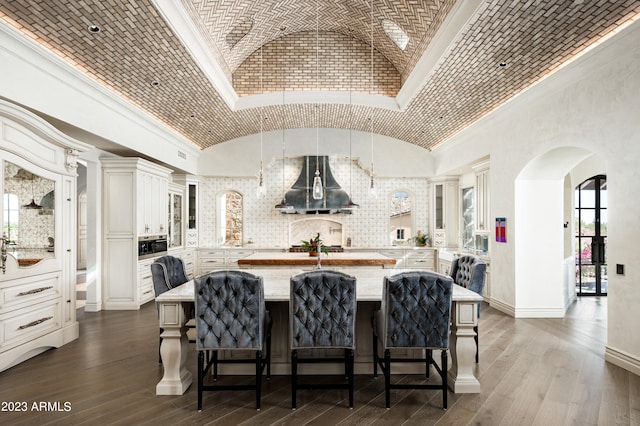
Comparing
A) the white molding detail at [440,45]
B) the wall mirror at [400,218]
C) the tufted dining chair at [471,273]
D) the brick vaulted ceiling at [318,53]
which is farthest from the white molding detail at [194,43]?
the wall mirror at [400,218]

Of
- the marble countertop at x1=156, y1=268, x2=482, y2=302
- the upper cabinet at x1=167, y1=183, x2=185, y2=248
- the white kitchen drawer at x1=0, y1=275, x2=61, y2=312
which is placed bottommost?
the white kitchen drawer at x1=0, y1=275, x2=61, y2=312

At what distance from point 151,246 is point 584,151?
702cm

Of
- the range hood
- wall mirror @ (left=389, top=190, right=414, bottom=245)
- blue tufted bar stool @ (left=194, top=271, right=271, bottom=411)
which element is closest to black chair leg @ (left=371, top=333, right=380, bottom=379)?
blue tufted bar stool @ (left=194, top=271, right=271, bottom=411)

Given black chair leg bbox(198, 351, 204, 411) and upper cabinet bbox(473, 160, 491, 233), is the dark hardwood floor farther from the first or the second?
upper cabinet bbox(473, 160, 491, 233)

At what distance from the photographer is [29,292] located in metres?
3.91

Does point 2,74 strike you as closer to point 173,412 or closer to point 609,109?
point 173,412

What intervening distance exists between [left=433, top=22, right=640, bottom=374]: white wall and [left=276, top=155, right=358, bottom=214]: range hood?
3.68 m

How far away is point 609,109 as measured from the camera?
378 centimetres

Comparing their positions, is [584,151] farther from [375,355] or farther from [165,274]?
[165,274]

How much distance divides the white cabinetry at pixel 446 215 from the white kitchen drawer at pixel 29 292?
25.6ft

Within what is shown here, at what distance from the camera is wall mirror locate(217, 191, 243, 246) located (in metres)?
9.78

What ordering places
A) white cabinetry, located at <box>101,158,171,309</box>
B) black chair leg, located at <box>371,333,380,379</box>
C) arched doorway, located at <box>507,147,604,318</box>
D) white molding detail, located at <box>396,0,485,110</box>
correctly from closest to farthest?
1. black chair leg, located at <box>371,333,380,379</box>
2. white molding detail, located at <box>396,0,485,110</box>
3. arched doorway, located at <box>507,147,604,318</box>
4. white cabinetry, located at <box>101,158,171,309</box>

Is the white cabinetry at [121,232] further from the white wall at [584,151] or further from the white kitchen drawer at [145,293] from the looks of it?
the white wall at [584,151]

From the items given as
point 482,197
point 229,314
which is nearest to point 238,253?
point 482,197
